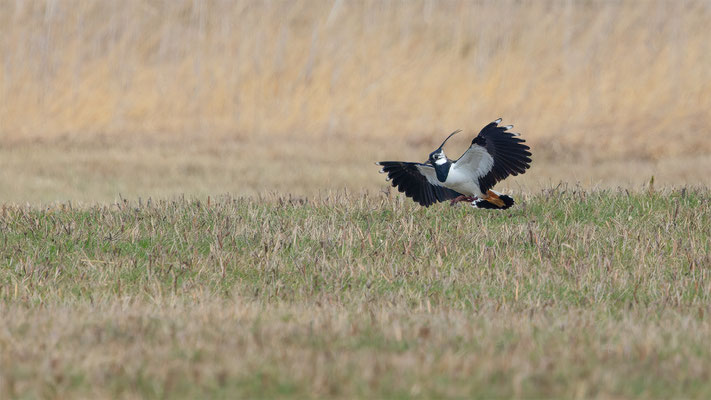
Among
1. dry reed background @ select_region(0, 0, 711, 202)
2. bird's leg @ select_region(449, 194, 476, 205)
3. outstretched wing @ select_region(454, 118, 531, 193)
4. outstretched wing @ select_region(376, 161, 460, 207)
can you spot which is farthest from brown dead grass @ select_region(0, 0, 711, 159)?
outstretched wing @ select_region(454, 118, 531, 193)

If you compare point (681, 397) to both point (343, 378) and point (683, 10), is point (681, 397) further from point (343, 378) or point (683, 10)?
point (683, 10)

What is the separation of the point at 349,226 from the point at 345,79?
61.0 ft

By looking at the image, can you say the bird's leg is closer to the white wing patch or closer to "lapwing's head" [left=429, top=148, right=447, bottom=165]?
the white wing patch

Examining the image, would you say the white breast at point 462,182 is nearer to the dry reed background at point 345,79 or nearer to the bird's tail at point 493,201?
the bird's tail at point 493,201

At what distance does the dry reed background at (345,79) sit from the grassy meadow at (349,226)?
0.10 meters

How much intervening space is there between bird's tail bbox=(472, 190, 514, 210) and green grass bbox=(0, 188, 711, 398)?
0.17 m

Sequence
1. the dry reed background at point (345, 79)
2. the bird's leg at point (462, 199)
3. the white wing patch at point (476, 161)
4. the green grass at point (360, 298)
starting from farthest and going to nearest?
the dry reed background at point (345, 79)
the bird's leg at point (462, 199)
the white wing patch at point (476, 161)
the green grass at point (360, 298)

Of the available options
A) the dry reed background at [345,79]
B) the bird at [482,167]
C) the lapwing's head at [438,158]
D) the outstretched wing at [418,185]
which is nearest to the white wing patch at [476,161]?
the bird at [482,167]

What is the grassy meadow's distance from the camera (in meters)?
4.64

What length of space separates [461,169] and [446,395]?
17.8ft

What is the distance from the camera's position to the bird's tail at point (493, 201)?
9.66m

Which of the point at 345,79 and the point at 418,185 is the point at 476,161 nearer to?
the point at 418,185

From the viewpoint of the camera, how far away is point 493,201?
9727 millimetres

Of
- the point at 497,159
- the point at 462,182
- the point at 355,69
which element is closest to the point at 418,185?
the point at 462,182
